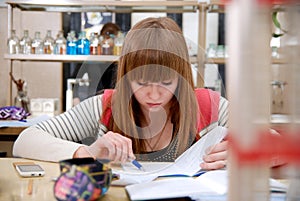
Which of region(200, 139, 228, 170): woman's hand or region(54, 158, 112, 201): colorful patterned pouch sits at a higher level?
region(54, 158, 112, 201): colorful patterned pouch

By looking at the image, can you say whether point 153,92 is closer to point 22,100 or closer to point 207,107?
point 207,107

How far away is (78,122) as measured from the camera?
141 cm

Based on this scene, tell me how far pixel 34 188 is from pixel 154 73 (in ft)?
1.28

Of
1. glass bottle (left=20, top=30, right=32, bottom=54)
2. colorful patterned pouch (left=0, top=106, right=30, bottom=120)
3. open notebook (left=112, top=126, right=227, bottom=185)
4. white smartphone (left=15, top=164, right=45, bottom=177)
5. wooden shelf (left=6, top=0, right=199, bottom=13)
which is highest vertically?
wooden shelf (left=6, top=0, right=199, bottom=13)

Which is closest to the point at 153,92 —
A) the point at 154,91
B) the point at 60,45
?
the point at 154,91

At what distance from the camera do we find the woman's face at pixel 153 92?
3.65 ft

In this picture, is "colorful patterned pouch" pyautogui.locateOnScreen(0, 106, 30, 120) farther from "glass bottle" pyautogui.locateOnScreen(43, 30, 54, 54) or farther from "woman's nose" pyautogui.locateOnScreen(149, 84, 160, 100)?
"woman's nose" pyautogui.locateOnScreen(149, 84, 160, 100)

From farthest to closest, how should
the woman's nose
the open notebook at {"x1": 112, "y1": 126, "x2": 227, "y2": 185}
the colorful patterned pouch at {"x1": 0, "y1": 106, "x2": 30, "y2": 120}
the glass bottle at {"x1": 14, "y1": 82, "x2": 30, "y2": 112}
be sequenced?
1. the glass bottle at {"x1": 14, "y1": 82, "x2": 30, "y2": 112}
2. the colorful patterned pouch at {"x1": 0, "y1": 106, "x2": 30, "y2": 120}
3. the woman's nose
4. the open notebook at {"x1": 112, "y1": 126, "x2": 227, "y2": 185}

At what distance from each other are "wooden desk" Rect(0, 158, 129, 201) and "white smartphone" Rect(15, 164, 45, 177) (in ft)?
0.04

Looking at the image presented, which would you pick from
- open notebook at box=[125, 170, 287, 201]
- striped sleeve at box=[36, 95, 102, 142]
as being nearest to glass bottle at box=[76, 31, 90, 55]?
striped sleeve at box=[36, 95, 102, 142]

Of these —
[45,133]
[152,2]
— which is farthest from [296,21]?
[152,2]

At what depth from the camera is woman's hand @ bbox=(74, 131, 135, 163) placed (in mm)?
1020

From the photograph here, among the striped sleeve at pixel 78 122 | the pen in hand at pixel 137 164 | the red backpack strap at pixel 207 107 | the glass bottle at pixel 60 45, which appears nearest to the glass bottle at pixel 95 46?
the glass bottle at pixel 60 45

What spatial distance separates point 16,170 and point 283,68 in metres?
0.81
